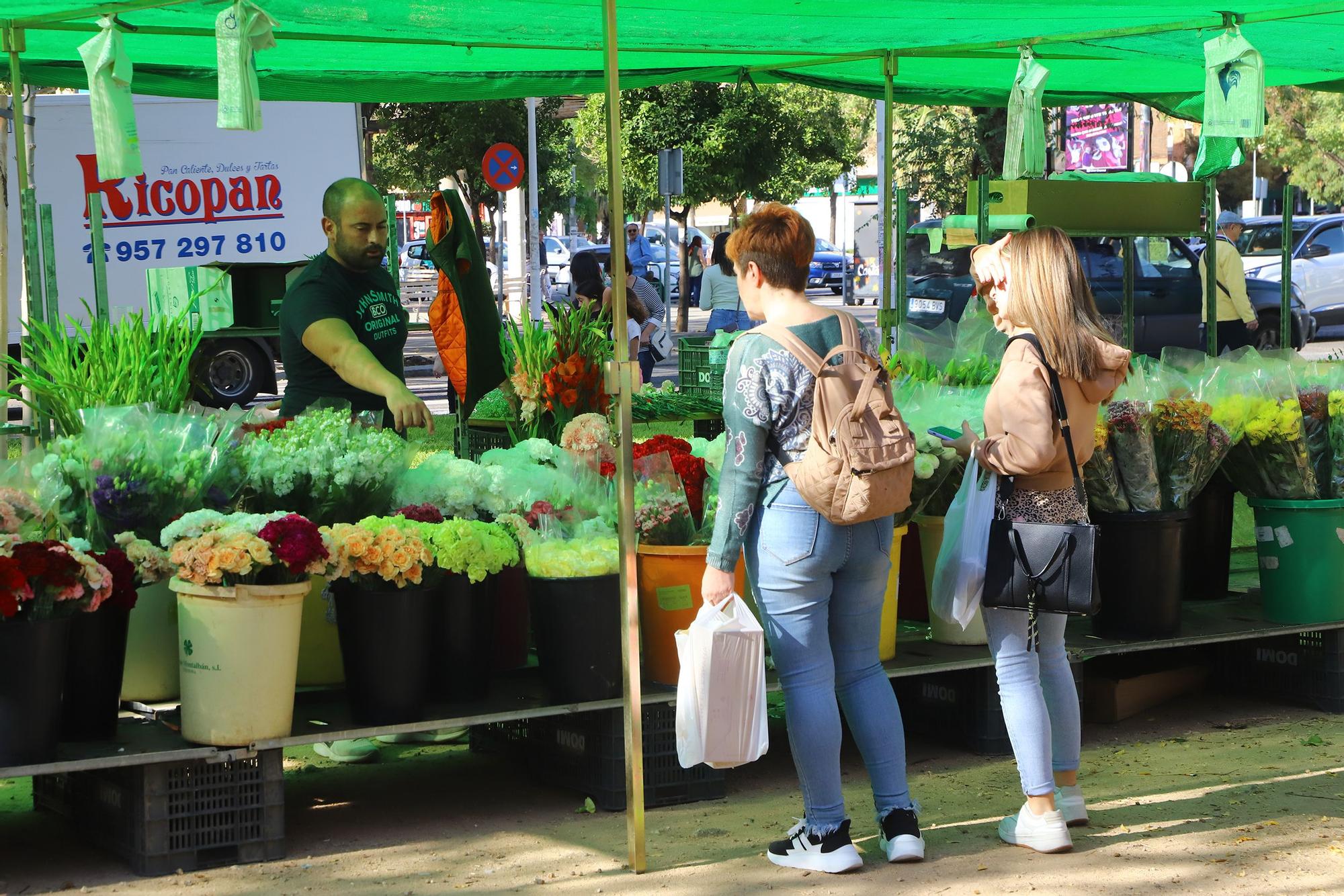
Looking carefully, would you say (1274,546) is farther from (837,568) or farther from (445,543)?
(445,543)

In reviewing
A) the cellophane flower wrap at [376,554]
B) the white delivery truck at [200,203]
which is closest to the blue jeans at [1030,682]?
the cellophane flower wrap at [376,554]

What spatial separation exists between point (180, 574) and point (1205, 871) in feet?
8.46

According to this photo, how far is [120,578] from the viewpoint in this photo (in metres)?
3.68

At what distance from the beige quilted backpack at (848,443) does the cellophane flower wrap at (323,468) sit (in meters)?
1.30

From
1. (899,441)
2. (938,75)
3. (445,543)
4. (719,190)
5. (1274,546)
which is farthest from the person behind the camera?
(719,190)

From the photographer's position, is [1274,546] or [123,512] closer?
[123,512]

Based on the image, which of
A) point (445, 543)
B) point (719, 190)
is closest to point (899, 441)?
point (445, 543)

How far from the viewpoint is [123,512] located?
12.8 ft

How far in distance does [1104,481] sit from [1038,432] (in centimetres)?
128

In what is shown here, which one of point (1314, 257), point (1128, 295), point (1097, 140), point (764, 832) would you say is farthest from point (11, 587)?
point (1097, 140)

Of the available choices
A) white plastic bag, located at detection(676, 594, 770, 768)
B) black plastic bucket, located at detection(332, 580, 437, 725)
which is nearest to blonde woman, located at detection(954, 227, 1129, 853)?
white plastic bag, located at detection(676, 594, 770, 768)

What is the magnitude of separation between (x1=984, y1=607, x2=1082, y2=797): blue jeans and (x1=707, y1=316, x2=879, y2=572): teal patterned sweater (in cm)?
72

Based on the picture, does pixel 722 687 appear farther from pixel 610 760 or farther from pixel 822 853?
pixel 610 760

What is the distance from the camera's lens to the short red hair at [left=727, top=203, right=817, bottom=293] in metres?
3.51
